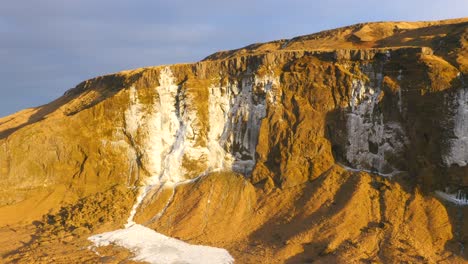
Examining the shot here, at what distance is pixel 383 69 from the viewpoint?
19062 millimetres

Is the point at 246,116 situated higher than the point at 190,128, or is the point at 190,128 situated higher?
the point at 246,116

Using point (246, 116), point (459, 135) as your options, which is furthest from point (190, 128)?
point (459, 135)

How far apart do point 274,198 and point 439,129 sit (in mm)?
7057

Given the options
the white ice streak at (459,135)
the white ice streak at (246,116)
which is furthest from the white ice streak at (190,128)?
the white ice streak at (459,135)

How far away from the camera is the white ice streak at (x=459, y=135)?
16594 millimetres

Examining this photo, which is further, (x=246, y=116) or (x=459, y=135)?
(x=246, y=116)

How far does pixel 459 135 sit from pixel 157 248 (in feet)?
40.1

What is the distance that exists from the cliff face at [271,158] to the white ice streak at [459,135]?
0.05 metres

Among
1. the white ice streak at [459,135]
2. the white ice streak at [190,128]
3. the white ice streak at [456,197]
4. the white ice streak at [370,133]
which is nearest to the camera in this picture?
the white ice streak at [456,197]

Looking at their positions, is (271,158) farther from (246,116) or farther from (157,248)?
(157,248)

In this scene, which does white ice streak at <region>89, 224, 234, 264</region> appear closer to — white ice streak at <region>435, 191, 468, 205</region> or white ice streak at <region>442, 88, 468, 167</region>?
white ice streak at <region>435, 191, 468, 205</region>

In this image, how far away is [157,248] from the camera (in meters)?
16.9

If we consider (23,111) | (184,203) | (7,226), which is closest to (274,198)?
(184,203)

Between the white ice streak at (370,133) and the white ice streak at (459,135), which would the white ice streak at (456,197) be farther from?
the white ice streak at (370,133)
